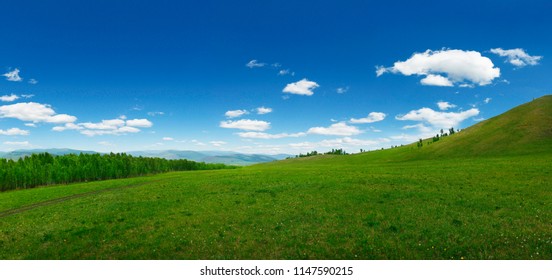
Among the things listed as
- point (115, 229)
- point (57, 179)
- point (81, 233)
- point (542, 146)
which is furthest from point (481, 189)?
point (57, 179)

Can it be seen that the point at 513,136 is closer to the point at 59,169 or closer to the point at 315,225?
the point at 315,225

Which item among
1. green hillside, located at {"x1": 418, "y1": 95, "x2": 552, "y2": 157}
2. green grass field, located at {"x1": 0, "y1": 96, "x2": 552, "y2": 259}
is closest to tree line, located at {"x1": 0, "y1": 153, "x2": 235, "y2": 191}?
green grass field, located at {"x1": 0, "y1": 96, "x2": 552, "y2": 259}

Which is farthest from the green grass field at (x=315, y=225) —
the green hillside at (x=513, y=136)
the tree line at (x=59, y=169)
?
the tree line at (x=59, y=169)

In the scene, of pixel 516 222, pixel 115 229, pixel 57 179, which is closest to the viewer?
pixel 516 222

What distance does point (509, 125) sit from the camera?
411 feet

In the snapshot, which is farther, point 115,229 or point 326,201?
point 326,201

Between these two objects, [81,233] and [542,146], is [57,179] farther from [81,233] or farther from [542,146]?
[542,146]

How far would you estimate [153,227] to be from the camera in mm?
24953

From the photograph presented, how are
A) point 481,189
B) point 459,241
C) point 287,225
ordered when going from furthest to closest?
point 481,189 < point 287,225 < point 459,241

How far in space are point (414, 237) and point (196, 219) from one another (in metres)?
17.0

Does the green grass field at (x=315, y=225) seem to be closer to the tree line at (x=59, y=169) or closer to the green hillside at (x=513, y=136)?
the green hillside at (x=513, y=136)

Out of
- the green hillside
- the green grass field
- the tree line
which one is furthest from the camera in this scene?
the tree line

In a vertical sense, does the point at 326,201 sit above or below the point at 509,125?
below

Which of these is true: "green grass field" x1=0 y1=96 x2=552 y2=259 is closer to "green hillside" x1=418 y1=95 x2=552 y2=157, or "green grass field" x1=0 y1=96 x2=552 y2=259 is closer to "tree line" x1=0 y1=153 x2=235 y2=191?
"green hillside" x1=418 y1=95 x2=552 y2=157
